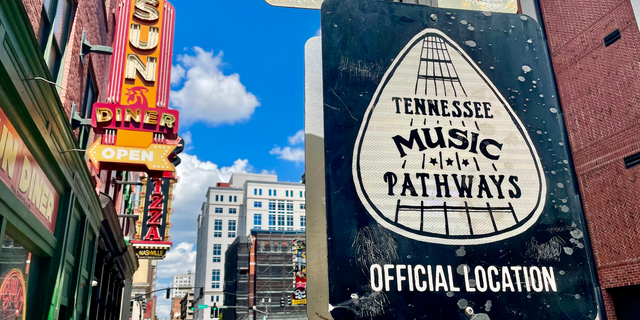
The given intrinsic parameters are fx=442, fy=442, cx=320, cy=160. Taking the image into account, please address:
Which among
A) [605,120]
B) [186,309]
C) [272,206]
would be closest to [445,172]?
[605,120]

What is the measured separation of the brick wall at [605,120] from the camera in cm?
1667

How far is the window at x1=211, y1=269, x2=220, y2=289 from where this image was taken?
10000 cm

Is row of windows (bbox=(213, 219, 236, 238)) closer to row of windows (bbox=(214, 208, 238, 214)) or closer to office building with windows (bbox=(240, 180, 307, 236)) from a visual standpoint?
row of windows (bbox=(214, 208, 238, 214))

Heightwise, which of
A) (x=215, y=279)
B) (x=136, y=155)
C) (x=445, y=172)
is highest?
(x=136, y=155)

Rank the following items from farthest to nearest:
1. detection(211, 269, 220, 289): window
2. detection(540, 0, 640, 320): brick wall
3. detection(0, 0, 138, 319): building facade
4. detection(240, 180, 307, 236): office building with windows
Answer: detection(211, 269, 220, 289): window, detection(240, 180, 307, 236): office building with windows, detection(540, 0, 640, 320): brick wall, detection(0, 0, 138, 319): building facade

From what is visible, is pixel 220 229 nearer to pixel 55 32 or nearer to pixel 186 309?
pixel 186 309

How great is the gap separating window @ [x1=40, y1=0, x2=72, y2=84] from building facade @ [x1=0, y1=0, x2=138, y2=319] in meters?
0.02

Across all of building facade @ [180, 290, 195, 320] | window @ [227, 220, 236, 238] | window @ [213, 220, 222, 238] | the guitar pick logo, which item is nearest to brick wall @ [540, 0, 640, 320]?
the guitar pick logo

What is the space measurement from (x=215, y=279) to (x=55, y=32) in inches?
3934

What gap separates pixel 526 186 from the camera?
7.70 feet

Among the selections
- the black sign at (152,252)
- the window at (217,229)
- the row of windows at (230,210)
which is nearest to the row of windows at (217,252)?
the window at (217,229)

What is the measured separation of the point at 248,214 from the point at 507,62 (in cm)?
9849

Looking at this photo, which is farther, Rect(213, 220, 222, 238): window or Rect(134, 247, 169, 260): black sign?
Rect(213, 220, 222, 238): window

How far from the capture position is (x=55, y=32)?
730cm
